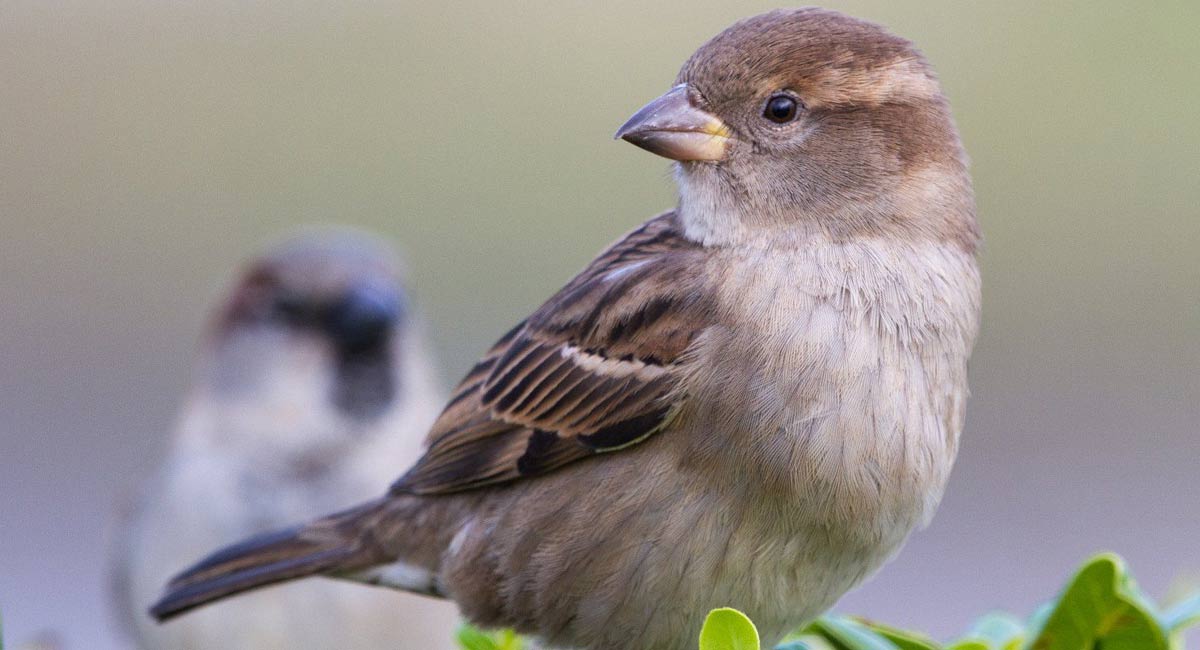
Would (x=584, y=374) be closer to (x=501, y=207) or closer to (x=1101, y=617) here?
(x=1101, y=617)

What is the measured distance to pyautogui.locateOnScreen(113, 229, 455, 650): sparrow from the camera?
3.87 m

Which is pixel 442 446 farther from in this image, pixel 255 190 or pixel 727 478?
pixel 255 190

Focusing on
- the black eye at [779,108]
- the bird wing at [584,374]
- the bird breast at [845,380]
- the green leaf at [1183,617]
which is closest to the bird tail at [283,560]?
the bird wing at [584,374]

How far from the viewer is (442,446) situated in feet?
8.61

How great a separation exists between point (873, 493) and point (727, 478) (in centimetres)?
18

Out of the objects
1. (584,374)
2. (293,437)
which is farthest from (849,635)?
(293,437)

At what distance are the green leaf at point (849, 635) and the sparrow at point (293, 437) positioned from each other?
2031 mm

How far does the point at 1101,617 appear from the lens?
71.6 inches

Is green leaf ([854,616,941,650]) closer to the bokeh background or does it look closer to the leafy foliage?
the leafy foliage

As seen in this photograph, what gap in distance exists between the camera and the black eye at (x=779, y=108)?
2379mm

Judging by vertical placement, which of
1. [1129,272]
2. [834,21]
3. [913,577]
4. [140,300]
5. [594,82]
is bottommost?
[913,577]

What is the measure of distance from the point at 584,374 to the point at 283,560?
24.4 inches

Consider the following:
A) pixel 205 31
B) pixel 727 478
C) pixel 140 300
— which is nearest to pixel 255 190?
pixel 140 300

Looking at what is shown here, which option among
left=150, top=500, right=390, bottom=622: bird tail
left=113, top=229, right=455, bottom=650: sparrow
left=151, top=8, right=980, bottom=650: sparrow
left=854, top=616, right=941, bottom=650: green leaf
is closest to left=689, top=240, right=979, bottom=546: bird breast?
left=151, top=8, right=980, bottom=650: sparrow
